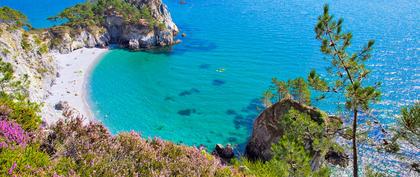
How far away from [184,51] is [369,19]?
60.5 metres

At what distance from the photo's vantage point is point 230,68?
2522 inches

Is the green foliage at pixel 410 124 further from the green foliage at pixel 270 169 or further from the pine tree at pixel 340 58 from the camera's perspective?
the green foliage at pixel 270 169

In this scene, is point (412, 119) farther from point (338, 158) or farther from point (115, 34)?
point (115, 34)

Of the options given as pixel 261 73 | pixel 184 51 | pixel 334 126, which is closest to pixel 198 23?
pixel 184 51

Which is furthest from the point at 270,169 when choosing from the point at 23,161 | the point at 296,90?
the point at 296,90

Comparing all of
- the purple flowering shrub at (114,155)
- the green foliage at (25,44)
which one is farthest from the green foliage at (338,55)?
the green foliage at (25,44)

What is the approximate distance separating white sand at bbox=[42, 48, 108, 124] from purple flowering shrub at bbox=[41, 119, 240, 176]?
1144 inches

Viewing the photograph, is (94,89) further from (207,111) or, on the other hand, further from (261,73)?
(261,73)

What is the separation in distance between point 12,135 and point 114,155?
9.18 ft

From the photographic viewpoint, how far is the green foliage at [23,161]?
6371mm

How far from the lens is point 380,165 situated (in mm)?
32438

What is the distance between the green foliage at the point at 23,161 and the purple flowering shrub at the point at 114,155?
40 centimetres

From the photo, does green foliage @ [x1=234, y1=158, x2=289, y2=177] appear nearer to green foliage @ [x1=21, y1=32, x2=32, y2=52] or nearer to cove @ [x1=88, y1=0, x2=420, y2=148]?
cove @ [x1=88, y1=0, x2=420, y2=148]

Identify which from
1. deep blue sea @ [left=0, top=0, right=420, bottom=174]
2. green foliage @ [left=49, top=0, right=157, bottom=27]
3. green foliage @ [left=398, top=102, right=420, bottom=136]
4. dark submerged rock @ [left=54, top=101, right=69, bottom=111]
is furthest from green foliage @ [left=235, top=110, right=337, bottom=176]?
green foliage @ [left=49, top=0, right=157, bottom=27]
